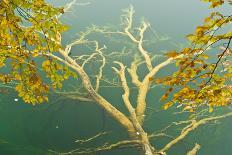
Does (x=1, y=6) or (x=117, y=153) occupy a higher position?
(x=1, y=6)

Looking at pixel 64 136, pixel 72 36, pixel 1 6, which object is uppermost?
pixel 72 36

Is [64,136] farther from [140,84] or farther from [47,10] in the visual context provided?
[47,10]

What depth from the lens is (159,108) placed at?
43.5ft

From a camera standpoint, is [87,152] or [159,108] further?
[159,108]

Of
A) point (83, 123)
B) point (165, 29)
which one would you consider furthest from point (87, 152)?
point (165, 29)

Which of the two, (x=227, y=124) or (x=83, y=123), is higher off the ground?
(x=83, y=123)

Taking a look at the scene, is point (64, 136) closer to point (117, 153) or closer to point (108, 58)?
point (117, 153)

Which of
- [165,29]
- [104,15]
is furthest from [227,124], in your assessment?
[104,15]

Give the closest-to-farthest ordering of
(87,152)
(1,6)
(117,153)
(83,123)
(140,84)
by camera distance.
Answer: (1,6) < (87,152) < (117,153) < (83,123) < (140,84)

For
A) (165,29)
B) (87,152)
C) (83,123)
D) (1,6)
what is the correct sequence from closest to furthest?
(1,6) < (87,152) < (83,123) < (165,29)

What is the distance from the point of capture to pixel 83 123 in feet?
38.7

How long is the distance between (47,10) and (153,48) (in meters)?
15.0

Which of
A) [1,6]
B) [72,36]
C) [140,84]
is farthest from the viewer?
[72,36]

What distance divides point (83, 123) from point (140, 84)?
2.53 m
